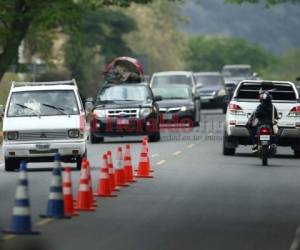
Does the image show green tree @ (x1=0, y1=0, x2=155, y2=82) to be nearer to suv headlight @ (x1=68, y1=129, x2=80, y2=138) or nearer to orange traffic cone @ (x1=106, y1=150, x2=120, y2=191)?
suv headlight @ (x1=68, y1=129, x2=80, y2=138)

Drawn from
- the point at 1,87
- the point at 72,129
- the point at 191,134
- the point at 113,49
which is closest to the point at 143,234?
the point at 72,129

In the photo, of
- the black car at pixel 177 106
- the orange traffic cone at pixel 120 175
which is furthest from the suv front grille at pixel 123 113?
the orange traffic cone at pixel 120 175

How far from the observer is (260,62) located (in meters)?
187

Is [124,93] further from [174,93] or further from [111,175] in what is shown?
[111,175]

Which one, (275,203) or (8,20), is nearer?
Result: (275,203)

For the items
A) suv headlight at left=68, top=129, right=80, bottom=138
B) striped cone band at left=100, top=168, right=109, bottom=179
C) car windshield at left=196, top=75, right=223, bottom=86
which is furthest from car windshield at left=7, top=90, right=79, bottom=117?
car windshield at left=196, top=75, right=223, bottom=86

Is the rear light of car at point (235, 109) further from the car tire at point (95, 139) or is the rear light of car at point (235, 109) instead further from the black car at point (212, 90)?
the black car at point (212, 90)

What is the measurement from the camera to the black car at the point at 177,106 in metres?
48.1

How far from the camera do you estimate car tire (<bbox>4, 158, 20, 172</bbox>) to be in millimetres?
27828

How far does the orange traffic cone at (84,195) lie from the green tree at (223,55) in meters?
162

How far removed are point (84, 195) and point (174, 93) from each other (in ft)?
97.5

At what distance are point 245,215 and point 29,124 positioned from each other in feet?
29.2

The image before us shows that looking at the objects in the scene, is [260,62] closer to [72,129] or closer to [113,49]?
[113,49]

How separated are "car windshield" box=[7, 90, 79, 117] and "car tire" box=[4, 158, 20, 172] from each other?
0.96 metres
